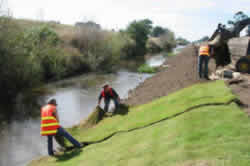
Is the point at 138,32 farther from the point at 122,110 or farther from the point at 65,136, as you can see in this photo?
the point at 65,136

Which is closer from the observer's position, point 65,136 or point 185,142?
point 185,142

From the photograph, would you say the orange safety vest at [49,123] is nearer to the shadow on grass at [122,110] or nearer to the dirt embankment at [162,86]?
the shadow on grass at [122,110]

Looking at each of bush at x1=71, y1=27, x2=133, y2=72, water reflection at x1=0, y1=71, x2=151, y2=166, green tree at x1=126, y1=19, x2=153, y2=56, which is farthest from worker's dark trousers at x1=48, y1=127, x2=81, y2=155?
green tree at x1=126, y1=19, x2=153, y2=56

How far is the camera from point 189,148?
5.06 m

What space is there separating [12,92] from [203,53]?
1917cm

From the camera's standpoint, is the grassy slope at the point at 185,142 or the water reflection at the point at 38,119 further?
the water reflection at the point at 38,119

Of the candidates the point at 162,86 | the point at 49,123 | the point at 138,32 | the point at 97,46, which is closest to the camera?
the point at 49,123

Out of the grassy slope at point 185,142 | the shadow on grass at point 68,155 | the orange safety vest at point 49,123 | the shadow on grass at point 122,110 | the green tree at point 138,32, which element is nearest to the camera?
the grassy slope at point 185,142

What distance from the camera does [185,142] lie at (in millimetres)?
5410

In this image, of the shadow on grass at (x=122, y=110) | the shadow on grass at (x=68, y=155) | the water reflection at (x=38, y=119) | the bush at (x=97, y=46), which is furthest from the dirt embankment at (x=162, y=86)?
the bush at (x=97, y=46)

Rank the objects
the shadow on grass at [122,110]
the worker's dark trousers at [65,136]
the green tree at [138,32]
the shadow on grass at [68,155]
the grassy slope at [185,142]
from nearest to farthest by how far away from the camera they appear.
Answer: the grassy slope at [185,142]
the shadow on grass at [68,155]
the worker's dark trousers at [65,136]
the shadow on grass at [122,110]
the green tree at [138,32]

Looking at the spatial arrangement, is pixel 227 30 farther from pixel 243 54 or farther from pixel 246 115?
pixel 246 115

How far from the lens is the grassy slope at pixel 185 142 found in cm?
458

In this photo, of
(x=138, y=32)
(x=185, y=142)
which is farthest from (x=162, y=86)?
(x=138, y=32)
